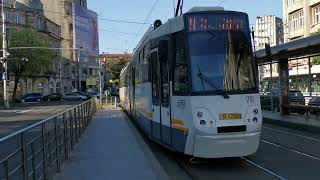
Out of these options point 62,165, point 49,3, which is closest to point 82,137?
point 62,165

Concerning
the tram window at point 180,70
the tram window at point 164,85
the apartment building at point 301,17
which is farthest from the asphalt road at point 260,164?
the apartment building at point 301,17

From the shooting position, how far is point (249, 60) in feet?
36.6

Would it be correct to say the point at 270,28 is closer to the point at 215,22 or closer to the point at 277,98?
the point at 277,98

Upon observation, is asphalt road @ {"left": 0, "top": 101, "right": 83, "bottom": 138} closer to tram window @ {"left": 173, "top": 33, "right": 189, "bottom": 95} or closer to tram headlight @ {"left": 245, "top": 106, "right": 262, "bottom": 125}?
tram window @ {"left": 173, "top": 33, "right": 189, "bottom": 95}

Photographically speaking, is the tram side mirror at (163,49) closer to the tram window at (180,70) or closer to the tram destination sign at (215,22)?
the tram window at (180,70)

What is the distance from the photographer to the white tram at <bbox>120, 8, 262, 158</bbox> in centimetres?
1047

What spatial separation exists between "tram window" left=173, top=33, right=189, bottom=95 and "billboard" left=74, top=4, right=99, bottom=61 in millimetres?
114394

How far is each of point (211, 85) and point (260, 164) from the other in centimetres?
217

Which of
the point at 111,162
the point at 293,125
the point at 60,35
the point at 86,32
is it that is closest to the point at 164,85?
the point at 111,162

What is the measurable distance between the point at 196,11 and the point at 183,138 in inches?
108

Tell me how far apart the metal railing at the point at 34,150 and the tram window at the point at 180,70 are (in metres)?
2.62

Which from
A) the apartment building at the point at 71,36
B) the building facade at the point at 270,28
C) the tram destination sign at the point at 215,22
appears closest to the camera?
the tram destination sign at the point at 215,22

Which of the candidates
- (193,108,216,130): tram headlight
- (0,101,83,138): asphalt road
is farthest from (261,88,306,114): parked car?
(193,108,216,130): tram headlight

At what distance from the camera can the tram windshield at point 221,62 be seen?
1073 centimetres
